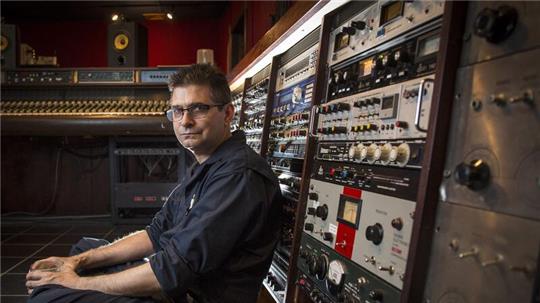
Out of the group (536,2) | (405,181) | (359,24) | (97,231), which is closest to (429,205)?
(405,181)

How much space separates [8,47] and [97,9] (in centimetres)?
193

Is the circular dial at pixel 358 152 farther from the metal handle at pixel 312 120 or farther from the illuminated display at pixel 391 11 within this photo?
the illuminated display at pixel 391 11

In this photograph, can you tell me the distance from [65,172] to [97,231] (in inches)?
47.7

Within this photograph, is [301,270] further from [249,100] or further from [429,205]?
[249,100]

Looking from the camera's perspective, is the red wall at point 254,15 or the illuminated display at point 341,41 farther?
the red wall at point 254,15

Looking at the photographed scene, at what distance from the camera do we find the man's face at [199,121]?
1406mm

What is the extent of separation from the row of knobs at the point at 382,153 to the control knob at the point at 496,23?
1.12 ft

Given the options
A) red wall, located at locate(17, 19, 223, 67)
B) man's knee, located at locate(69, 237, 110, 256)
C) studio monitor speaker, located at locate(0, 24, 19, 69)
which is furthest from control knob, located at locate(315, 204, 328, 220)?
red wall, located at locate(17, 19, 223, 67)

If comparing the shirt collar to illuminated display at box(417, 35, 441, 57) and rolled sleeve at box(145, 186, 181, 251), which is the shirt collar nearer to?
rolled sleeve at box(145, 186, 181, 251)

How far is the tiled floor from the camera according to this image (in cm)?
271

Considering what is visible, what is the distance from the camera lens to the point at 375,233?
105cm

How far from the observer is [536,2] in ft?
2.26

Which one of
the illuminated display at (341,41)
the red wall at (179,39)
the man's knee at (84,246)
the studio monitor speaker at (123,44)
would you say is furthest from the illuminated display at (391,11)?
the red wall at (179,39)

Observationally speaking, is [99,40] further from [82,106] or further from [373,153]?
[373,153]
